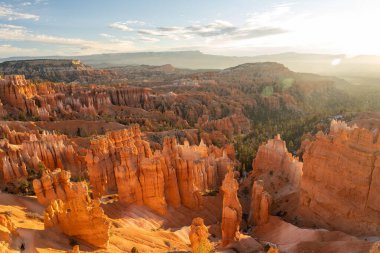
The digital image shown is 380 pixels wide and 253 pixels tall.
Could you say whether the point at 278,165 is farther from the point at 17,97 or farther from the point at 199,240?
the point at 17,97

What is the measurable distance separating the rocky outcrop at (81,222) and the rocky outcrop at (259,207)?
49.6 ft

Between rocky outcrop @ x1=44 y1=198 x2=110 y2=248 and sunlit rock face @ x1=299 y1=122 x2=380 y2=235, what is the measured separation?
664 inches

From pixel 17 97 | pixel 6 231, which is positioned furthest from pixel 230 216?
pixel 17 97

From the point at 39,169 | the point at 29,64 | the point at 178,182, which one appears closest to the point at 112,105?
the point at 39,169

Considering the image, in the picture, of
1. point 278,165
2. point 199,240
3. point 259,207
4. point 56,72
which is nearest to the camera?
point 199,240

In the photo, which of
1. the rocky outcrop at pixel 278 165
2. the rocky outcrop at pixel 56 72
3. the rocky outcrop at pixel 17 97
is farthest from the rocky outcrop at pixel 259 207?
the rocky outcrop at pixel 56 72

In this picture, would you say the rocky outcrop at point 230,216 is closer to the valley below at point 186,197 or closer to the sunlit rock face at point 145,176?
the valley below at point 186,197

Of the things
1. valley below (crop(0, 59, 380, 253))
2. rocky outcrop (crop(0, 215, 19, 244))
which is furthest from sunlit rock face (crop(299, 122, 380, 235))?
rocky outcrop (crop(0, 215, 19, 244))

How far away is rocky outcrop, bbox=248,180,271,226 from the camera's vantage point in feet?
89.8

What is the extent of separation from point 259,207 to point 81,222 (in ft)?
55.1

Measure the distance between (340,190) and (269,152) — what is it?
44.7 ft

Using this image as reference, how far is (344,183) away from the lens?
2388cm

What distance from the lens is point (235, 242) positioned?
2231 centimetres

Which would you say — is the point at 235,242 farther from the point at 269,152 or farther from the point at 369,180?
the point at 269,152
